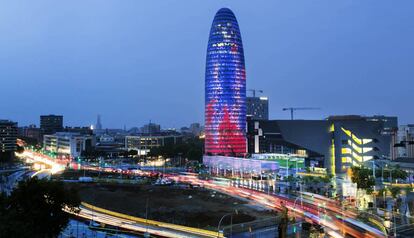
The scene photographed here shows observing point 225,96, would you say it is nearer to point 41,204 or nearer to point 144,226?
point 144,226

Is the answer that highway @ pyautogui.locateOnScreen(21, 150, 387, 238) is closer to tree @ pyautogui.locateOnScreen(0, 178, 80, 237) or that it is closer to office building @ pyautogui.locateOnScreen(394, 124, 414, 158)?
tree @ pyautogui.locateOnScreen(0, 178, 80, 237)

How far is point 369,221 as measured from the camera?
40.8 m

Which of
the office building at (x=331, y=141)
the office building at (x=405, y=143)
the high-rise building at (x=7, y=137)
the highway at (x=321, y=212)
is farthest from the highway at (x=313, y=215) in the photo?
the high-rise building at (x=7, y=137)

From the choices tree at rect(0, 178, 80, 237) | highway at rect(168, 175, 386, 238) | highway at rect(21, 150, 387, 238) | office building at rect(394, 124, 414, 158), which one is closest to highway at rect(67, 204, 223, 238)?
highway at rect(21, 150, 387, 238)

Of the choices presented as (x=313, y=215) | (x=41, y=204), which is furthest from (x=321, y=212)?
(x=41, y=204)

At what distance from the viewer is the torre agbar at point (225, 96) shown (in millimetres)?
129875

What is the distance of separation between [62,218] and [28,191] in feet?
12.0

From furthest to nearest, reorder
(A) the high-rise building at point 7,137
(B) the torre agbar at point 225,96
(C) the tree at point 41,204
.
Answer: (A) the high-rise building at point 7,137
(B) the torre agbar at point 225,96
(C) the tree at point 41,204

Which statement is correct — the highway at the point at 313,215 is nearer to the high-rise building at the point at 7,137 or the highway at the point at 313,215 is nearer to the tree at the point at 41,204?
the tree at the point at 41,204

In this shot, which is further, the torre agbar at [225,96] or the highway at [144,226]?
the torre agbar at [225,96]

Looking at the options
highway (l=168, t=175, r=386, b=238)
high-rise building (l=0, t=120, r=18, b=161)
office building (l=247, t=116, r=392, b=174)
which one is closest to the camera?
highway (l=168, t=175, r=386, b=238)

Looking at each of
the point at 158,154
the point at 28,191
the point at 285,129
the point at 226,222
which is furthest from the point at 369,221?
the point at 158,154

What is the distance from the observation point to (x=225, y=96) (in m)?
130

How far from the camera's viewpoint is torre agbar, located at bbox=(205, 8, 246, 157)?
5113 inches
